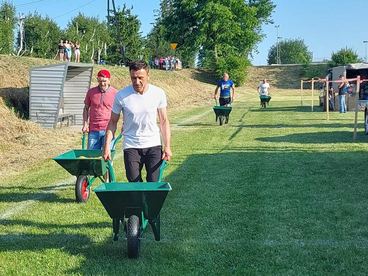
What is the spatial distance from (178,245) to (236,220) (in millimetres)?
1265

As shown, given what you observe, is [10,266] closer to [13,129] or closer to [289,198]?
[289,198]

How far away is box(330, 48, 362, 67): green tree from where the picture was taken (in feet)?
220

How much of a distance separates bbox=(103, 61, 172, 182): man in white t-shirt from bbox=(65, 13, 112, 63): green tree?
132 feet

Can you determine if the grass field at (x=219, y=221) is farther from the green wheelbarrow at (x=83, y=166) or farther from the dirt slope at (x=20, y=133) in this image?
the dirt slope at (x=20, y=133)

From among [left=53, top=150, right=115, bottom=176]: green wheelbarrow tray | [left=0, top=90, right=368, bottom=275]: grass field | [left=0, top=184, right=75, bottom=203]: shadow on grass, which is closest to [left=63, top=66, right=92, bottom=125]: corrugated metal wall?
[left=0, top=90, right=368, bottom=275]: grass field

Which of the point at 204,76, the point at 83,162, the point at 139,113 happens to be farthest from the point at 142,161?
the point at 204,76

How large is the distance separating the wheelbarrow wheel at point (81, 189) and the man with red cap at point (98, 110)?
794 mm

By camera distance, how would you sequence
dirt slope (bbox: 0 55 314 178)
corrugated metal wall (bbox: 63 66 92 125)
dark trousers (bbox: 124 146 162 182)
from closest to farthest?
dark trousers (bbox: 124 146 162 182)
dirt slope (bbox: 0 55 314 178)
corrugated metal wall (bbox: 63 66 92 125)

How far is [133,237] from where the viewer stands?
558 centimetres

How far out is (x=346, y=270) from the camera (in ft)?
17.2

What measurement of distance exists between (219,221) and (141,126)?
174 cm

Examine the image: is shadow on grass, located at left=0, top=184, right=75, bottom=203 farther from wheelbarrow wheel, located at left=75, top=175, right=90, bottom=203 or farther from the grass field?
wheelbarrow wheel, located at left=75, top=175, right=90, bottom=203

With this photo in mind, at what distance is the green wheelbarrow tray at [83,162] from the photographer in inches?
307

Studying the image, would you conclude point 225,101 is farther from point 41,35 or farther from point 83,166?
point 41,35
